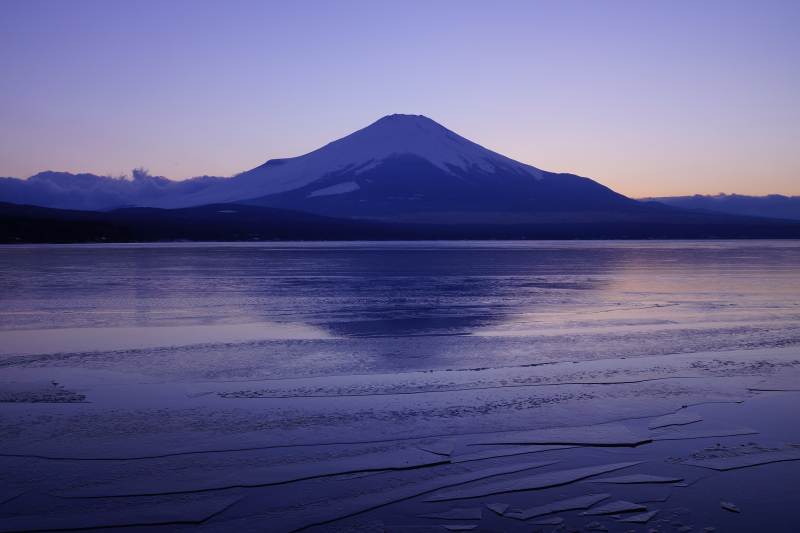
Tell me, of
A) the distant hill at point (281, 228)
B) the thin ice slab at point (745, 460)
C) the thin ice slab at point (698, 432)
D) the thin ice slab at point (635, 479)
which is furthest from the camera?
the distant hill at point (281, 228)

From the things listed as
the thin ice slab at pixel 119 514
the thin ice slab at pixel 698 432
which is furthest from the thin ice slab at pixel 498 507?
the thin ice slab at pixel 698 432

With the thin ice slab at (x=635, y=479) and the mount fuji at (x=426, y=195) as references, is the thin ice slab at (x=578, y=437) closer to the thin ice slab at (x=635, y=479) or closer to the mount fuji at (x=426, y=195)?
the thin ice slab at (x=635, y=479)

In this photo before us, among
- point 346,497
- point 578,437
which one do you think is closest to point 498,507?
point 346,497

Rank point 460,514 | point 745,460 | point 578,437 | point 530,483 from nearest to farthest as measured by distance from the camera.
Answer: point 460,514 < point 530,483 < point 745,460 < point 578,437

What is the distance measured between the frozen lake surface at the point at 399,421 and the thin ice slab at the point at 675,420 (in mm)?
36

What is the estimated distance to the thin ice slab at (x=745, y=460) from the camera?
461 centimetres

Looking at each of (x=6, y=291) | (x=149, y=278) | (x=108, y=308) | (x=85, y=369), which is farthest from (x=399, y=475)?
(x=149, y=278)

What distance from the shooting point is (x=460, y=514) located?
12.7ft

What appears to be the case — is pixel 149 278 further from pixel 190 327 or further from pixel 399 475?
pixel 399 475

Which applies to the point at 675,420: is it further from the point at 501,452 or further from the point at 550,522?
the point at 550,522

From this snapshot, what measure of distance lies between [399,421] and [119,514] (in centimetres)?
250

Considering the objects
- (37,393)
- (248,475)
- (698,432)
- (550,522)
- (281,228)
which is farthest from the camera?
(281,228)

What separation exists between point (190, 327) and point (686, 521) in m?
8.80

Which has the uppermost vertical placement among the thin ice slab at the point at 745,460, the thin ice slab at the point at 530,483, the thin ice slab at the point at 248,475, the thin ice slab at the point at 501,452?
the thin ice slab at the point at 501,452
